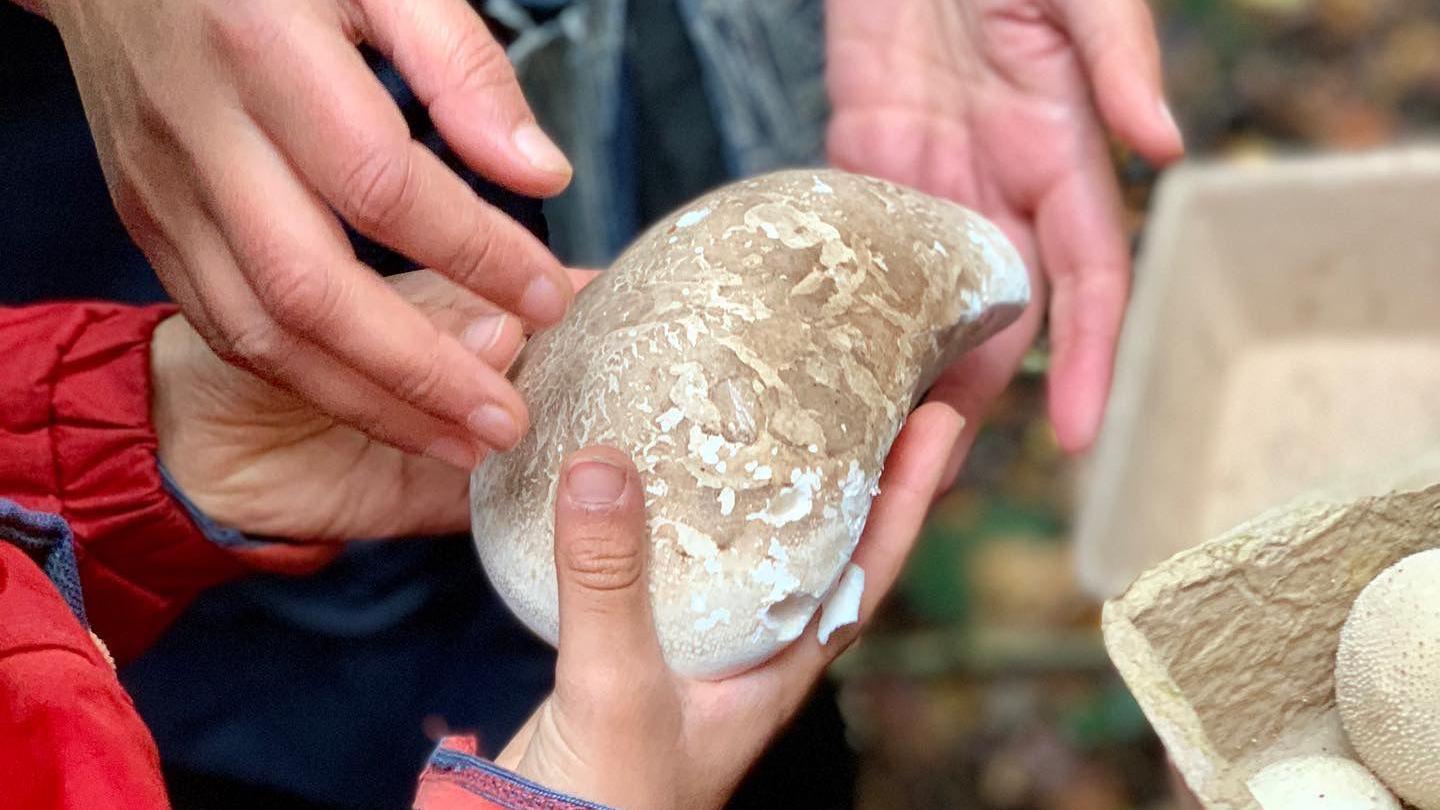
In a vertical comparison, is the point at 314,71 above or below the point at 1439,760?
above

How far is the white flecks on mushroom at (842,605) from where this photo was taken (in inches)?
24.8

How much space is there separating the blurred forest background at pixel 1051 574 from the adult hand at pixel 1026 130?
147 millimetres

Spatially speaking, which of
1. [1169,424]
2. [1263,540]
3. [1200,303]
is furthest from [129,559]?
[1200,303]

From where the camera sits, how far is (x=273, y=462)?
77 cm

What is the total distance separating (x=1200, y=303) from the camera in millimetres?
1251

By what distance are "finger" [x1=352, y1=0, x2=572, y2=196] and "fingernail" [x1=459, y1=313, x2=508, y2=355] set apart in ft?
0.26

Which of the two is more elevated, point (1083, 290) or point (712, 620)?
point (712, 620)

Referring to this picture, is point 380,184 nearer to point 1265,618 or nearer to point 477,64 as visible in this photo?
point 477,64

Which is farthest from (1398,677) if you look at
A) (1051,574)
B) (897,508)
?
(1051,574)

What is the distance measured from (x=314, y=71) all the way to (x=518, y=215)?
0.41ft

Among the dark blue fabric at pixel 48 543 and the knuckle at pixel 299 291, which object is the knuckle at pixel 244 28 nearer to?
the knuckle at pixel 299 291

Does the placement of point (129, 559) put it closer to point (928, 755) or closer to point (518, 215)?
point (518, 215)

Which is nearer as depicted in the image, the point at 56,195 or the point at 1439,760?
the point at 1439,760

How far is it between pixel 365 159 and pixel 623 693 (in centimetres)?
26
